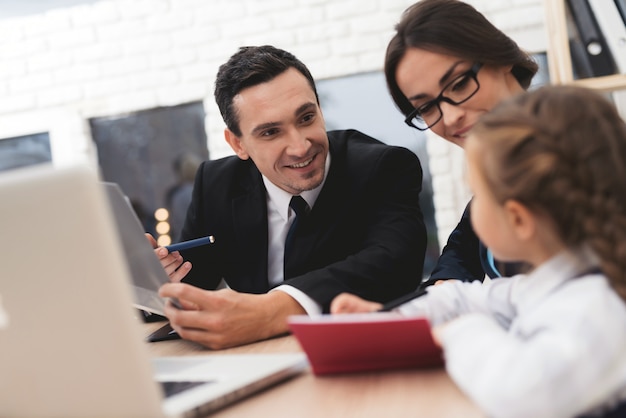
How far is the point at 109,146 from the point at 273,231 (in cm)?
220

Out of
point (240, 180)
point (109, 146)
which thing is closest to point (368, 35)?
point (109, 146)

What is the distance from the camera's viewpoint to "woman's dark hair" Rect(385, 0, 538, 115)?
1391mm

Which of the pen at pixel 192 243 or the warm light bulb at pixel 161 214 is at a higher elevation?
the pen at pixel 192 243

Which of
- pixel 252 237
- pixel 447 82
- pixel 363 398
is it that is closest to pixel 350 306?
pixel 363 398

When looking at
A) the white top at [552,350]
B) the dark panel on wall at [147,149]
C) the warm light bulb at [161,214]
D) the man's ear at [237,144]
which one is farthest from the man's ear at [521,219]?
the warm light bulb at [161,214]

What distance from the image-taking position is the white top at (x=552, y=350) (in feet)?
1.86

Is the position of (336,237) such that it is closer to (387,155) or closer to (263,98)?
(387,155)

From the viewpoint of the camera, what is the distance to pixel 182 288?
1.07m

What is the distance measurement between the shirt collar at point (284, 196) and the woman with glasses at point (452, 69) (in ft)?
0.96

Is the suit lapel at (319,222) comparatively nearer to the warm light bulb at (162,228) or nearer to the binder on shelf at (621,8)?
the binder on shelf at (621,8)

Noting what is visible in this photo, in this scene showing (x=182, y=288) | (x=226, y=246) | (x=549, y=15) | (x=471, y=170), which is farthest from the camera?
(x=549, y=15)

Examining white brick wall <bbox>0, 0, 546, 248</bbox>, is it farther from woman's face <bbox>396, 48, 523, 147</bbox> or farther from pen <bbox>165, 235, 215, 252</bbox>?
pen <bbox>165, 235, 215, 252</bbox>

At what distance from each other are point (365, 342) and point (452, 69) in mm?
774

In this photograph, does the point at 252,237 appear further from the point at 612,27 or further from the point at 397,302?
the point at 612,27
